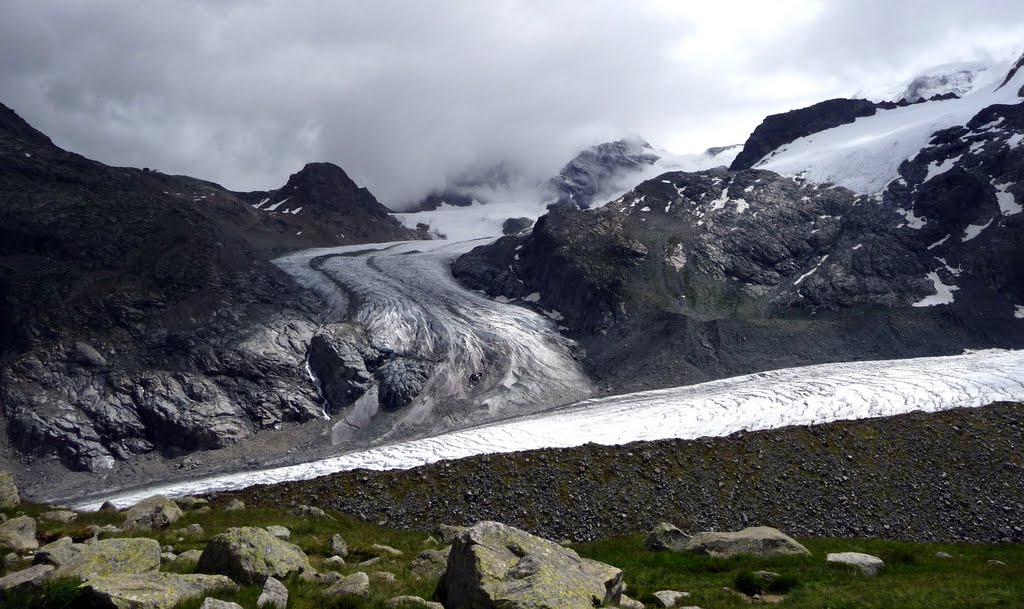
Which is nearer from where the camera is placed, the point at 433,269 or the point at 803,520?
the point at 803,520

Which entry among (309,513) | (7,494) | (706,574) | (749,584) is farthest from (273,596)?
(7,494)

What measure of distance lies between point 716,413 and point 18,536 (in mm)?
41531

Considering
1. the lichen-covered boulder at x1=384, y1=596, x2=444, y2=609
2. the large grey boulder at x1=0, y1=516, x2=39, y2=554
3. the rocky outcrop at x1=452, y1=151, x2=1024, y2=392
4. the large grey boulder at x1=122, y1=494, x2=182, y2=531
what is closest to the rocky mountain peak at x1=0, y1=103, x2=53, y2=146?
the rocky outcrop at x1=452, y1=151, x2=1024, y2=392

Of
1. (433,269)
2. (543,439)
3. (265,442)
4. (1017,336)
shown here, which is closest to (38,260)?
(265,442)

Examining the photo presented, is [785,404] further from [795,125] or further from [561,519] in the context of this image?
[795,125]

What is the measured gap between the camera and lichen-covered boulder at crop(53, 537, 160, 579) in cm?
1099

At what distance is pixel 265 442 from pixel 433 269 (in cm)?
4559

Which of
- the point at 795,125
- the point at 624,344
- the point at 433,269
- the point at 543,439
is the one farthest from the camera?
the point at 795,125

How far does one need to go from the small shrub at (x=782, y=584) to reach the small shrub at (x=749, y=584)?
23cm

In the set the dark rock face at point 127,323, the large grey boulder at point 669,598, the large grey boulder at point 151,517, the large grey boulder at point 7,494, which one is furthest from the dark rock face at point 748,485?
the dark rock face at point 127,323

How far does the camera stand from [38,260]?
71938mm

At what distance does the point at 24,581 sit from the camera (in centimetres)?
970

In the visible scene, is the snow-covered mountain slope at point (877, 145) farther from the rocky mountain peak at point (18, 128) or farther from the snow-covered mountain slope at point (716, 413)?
the rocky mountain peak at point (18, 128)

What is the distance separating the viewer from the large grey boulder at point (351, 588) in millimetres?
10598
